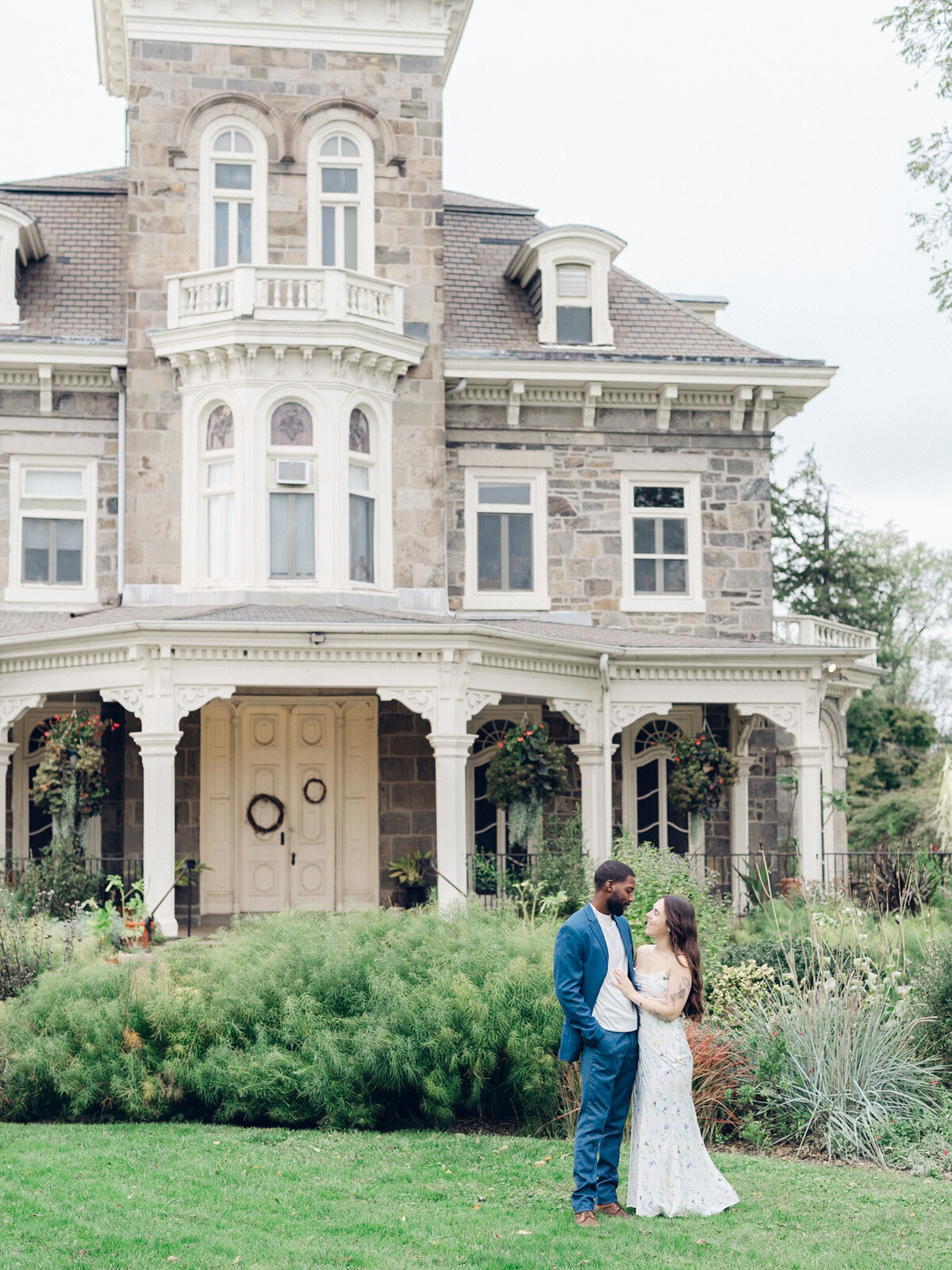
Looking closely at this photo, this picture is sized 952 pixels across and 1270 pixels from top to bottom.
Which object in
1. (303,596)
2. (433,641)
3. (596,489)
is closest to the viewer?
(433,641)

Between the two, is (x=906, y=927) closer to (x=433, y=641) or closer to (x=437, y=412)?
(x=433, y=641)

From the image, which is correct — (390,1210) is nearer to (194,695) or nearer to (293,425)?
(194,695)

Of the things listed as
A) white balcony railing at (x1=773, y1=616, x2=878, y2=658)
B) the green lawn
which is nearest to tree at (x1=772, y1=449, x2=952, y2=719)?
white balcony railing at (x1=773, y1=616, x2=878, y2=658)

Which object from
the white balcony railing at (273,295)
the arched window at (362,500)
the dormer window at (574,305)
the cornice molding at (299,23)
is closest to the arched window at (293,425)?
the arched window at (362,500)

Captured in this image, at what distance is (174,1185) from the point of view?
8.17 m

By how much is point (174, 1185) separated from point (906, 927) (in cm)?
765

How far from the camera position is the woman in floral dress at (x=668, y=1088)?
25.1 ft

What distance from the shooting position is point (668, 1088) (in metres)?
7.67

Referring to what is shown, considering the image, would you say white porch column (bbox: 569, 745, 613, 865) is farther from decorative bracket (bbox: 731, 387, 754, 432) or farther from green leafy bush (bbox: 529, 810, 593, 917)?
decorative bracket (bbox: 731, 387, 754, 432)

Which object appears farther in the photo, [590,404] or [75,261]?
[75,261]

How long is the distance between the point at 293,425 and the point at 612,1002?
12030mm

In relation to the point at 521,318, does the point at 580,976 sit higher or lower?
lower

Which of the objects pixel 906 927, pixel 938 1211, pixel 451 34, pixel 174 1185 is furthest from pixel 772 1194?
pixel 451 34

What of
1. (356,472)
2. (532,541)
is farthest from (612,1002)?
(532,541)
